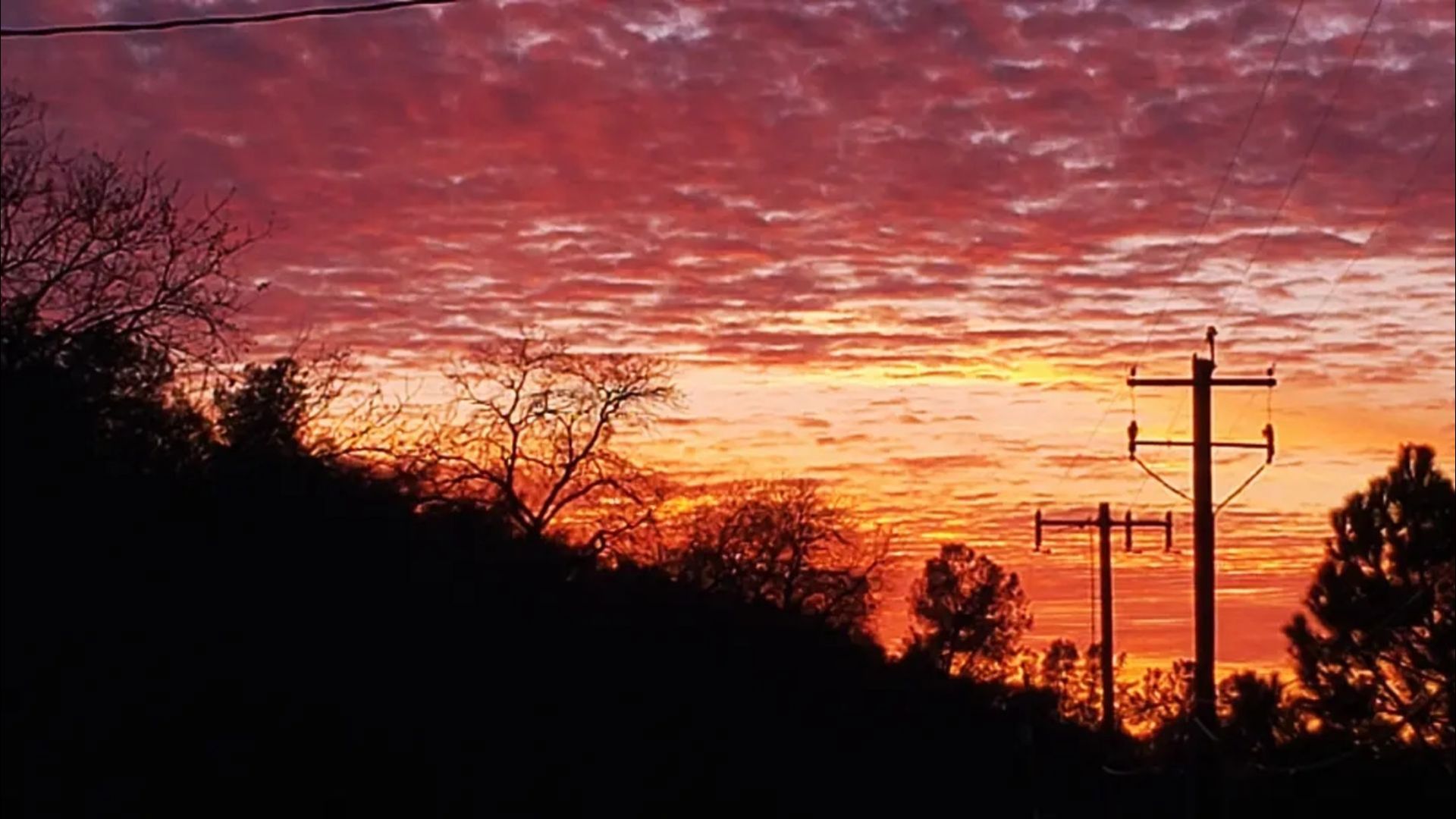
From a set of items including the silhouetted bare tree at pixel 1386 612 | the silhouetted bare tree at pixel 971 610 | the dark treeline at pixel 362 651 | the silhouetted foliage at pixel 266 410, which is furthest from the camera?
the silhouetted bare tree at pixel 971 610

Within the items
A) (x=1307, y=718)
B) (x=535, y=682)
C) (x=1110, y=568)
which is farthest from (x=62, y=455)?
(x=1110, y=568)

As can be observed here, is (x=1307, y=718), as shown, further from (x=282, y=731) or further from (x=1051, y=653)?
(x=1051, y=653)

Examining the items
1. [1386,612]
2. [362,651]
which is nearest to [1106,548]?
[1386,612]

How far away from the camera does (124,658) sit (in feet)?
56.2

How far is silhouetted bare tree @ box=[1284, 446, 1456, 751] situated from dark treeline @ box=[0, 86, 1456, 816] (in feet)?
0.32

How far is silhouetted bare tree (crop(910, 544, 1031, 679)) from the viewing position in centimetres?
10088

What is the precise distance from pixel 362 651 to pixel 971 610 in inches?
3292

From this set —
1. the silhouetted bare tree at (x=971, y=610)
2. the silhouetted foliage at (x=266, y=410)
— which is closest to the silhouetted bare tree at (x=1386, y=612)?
the silhouetted foliage at (x=266, y=410)

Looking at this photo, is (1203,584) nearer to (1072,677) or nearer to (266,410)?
(266,410)

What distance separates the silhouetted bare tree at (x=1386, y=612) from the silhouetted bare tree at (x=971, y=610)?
4948cm

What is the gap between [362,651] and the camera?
2077 cm

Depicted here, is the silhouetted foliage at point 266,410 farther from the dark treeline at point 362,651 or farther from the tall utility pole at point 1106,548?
the tall utility pole at point 1106,548

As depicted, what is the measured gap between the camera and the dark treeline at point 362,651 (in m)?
17.1

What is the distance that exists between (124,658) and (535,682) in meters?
7.70
